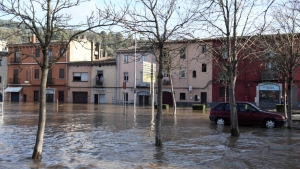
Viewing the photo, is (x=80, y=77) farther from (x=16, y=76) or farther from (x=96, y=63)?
(x=16, y=76)

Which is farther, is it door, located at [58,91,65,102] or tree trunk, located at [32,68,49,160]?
door, located at [58,91,65,102]

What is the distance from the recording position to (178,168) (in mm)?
8414

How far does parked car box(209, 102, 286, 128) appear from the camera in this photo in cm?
1775

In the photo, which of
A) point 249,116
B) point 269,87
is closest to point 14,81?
point 269,87

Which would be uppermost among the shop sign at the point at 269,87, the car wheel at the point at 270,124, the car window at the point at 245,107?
the shop sign at the point at 269,87

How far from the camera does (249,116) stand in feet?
60.2

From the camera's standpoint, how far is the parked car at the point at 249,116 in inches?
699

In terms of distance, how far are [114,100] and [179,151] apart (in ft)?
145

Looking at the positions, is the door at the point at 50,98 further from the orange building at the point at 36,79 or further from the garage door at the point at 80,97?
the garage door at the point at 80,97

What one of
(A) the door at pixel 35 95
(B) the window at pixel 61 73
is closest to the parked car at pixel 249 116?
(B) the window at pixel 61 73

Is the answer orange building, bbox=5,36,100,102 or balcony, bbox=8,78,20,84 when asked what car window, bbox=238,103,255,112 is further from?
balcony, bbox=8,78,20,84

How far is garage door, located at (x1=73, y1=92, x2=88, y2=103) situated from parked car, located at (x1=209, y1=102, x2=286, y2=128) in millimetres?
39781

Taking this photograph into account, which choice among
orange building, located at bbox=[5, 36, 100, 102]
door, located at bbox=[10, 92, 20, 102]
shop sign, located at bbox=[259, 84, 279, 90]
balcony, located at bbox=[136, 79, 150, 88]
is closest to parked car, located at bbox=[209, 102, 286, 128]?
shop sign, located at bbox=[259, 84, 279, 90]

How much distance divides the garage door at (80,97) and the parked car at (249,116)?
3978cm
